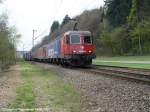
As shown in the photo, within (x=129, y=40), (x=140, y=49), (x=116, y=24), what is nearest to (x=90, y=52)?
(x=140, y=49)

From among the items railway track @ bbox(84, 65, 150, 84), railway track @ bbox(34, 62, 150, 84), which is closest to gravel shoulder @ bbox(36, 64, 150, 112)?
railway track @ bbox(34, 62, 150, 84)

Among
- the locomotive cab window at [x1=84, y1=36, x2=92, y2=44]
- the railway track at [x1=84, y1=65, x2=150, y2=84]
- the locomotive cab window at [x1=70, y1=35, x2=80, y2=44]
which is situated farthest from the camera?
the locomotive cab window at [x1=84, y1=36, x2=92, y2=44]

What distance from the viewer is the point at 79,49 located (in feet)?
131

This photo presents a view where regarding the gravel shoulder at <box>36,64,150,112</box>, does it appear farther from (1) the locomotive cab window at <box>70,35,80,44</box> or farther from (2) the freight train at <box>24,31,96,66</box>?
(1) the locomotive cab window at <box>70,35,80,44</box>

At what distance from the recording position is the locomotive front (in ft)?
129

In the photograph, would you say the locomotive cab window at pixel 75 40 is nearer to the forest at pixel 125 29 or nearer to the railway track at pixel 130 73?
the railway track at pixel 130 73

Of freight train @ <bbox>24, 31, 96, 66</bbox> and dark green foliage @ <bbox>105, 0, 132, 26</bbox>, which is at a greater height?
dark green foliage @ <bbox>105, 0, 132, 26</bbox>

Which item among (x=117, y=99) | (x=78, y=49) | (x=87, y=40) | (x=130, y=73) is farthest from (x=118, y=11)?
(x=117, y=99)

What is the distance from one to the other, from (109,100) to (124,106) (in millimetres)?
1430

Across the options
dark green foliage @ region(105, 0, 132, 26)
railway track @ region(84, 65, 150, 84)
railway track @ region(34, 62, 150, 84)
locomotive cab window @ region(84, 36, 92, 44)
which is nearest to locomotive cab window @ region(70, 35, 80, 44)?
locomotive cab window @ region(84, 36, 92, 44)

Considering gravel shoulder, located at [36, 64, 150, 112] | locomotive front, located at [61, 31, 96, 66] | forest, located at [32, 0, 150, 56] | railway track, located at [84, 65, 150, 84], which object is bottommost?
gravel shoulder, located at [36, 64, 150, 112]

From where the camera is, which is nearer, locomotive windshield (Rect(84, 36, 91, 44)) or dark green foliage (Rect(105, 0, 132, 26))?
locomotive windshield (Rect(84, 36, 91, 44))

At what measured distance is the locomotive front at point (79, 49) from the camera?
1554 inches

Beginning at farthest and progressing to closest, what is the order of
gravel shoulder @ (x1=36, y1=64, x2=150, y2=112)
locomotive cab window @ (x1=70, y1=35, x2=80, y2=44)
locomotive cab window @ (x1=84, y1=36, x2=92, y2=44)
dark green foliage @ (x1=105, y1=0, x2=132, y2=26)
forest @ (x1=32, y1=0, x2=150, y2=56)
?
dark green foliage @ (x1=105, y1=0, x2=132, y2=26) → forest @ (x1=32, y1=0, x2=150, y2=56) → locomotive cab window @ (x1=84, y1=36, x2=92, y2=44) → locomotive cab window @ (x1=70, y1=35, x2=80, y2=44) → gravel shoulder @ (x1=36, y1=64, x2=150, y2=112)
